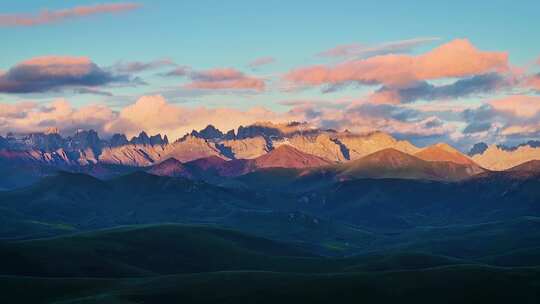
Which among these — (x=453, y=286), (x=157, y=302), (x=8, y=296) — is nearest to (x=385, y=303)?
(x=453, y=286)

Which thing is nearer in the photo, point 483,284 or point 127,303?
point 127,303

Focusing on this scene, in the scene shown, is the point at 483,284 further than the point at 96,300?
Yes

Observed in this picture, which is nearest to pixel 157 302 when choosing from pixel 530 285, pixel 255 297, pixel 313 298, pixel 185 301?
pixel 185 301

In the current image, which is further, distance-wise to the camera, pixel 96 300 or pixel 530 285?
pixel 530 285

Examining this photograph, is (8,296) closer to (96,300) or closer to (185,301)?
(96,300)

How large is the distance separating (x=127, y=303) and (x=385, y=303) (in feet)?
198

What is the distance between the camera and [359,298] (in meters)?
194

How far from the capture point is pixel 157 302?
618 ft

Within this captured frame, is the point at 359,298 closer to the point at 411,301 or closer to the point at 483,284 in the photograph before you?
the point at 411,301

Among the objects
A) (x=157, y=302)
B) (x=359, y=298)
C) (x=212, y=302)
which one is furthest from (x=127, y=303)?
(x=359, y=298)

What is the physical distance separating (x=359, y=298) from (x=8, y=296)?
3424 inches

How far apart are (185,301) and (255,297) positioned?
1721 centimetres

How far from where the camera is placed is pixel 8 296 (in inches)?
7844

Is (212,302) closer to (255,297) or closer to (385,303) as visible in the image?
(255,297)
